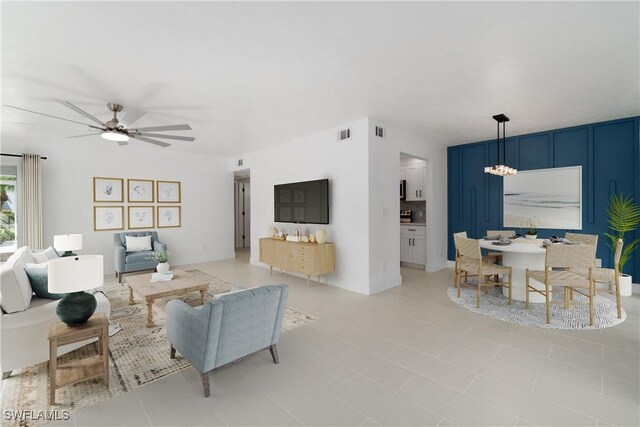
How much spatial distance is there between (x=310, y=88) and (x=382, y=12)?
1.36 metres

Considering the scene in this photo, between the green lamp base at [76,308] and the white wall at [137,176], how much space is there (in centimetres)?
447

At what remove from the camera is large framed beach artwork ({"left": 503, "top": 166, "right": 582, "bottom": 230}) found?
4.81 m

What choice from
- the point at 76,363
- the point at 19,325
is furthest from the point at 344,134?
the point at 19,325

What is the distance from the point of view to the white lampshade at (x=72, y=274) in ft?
6.22

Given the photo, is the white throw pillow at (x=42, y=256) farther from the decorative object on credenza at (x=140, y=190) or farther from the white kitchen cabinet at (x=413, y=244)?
the white kitchen cabinet at (x=413, y=244)

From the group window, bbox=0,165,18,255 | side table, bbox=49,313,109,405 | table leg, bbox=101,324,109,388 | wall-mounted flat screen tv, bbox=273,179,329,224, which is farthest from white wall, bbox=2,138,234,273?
table leg, bbox=101,324,109,388

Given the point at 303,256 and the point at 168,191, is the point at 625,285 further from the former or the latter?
the point at 168,191

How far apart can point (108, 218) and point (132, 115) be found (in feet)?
9.50

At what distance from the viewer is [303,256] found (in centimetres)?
484

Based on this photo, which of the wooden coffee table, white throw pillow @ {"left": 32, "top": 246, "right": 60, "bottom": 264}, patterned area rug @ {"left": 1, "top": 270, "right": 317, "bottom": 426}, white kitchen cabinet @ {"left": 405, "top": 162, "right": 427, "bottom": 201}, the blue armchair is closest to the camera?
patterned area rug @ {"left": 1, "top": 270, "right": 317, "bottom": 426}

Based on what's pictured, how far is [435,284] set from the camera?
16.0ft

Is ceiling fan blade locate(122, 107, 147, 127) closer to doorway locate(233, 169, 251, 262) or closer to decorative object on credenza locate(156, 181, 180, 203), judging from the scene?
decorative object on credenza locate(156, 181, 180, 203)

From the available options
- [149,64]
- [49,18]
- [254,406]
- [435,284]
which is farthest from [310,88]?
[435,284]

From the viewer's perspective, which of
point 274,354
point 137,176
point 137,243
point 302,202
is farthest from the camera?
point 137,176
